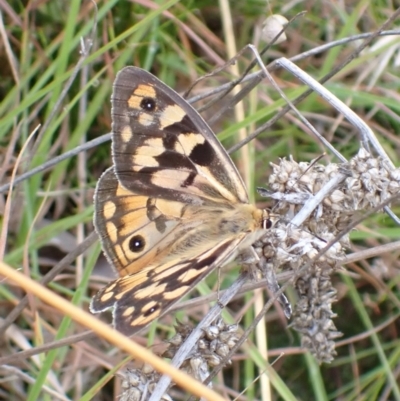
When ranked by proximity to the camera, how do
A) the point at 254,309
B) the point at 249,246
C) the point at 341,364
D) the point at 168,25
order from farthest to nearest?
1. the point at 168,25
2. the point at 341,364
3. the point at 254,309
4. the point at 249,246

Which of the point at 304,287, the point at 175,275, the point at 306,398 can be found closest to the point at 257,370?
the point at 306,398

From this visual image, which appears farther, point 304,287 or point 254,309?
point 254,309

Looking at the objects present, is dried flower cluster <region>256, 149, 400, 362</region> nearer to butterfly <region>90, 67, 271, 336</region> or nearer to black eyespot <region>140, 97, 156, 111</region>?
butterfly <region>90, 67, 271, 336</region>

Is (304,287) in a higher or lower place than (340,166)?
lower

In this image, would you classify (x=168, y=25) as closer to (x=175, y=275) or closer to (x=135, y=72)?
(x=135, y=72)

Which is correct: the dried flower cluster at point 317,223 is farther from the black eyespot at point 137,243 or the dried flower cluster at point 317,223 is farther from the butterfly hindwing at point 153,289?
the black eyespot at point 137,243

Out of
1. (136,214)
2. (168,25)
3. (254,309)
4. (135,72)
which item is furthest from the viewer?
(168,25)

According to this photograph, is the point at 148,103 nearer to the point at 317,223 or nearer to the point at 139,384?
the point at 317,223

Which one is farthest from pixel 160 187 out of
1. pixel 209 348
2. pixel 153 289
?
pixel 209 348
